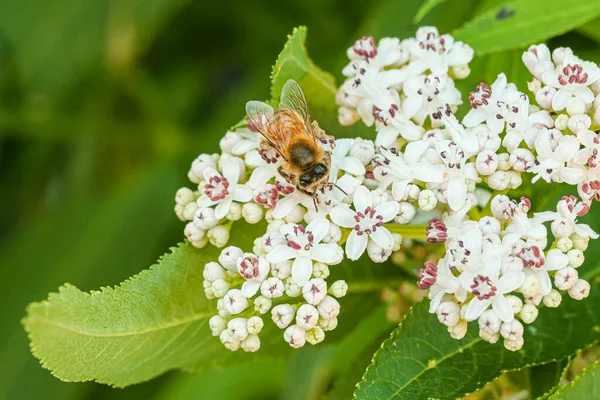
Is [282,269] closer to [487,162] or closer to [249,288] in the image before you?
[249,288]

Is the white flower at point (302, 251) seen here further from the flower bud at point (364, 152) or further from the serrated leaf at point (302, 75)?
the serrated leaf at point (302, 75)

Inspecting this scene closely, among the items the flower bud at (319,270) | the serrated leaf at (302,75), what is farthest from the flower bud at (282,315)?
the serrated leaf at (302,75)

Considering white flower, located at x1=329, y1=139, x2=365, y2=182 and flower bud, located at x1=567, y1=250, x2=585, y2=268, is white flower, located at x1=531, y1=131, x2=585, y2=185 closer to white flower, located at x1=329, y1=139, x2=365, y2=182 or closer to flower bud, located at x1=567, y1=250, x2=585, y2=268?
flower bud, located at x1=567, y1=250, x2=585, y2=268

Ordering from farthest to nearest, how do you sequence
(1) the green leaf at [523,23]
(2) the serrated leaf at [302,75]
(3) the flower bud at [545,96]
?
(1) the green leaf at [523,23] < (2) the serrated leaf at [302,75] < (3) the flower bud at [545,96]

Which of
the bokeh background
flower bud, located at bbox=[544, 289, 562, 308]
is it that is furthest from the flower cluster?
the bokeh background

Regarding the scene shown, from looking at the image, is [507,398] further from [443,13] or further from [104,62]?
[104,62]
